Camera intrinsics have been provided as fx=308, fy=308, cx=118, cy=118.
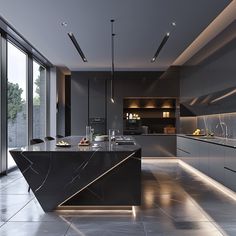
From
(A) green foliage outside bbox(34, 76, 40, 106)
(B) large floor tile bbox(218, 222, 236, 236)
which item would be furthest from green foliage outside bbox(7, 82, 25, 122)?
(B) large floor tile bbox(218, 222, 236, 236)

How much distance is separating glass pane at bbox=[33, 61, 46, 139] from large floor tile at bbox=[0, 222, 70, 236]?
539cm

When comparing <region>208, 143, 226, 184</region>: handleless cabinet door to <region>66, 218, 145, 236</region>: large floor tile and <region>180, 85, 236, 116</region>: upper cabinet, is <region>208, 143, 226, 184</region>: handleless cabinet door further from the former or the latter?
<region>66, 218, 145, 236</region>: large floor tile

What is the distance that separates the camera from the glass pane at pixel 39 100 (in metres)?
8.59

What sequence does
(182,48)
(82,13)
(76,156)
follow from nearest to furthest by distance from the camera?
(76,156) < (82,13) < (182,48)

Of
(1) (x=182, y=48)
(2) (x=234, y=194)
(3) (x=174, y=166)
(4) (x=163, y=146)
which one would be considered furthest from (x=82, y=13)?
(4) (x=163, y=146)

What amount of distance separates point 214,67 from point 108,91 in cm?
416

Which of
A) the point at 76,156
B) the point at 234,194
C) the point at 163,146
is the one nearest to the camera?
the point at 76,156

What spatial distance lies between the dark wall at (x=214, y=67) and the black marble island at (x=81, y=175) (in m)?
2.42

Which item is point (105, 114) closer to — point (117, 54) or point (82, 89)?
point (82, 89)

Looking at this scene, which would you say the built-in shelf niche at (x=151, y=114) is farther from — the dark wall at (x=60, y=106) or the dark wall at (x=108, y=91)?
the dark wall at (x=60, y=106)

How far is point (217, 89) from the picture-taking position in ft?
18.6

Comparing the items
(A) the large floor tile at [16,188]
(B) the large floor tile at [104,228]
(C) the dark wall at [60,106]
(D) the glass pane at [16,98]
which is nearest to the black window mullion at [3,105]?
(D) the glass pane at [16,98]

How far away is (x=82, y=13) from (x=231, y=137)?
11.8ft

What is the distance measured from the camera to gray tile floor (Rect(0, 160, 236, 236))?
3119 millimetres
